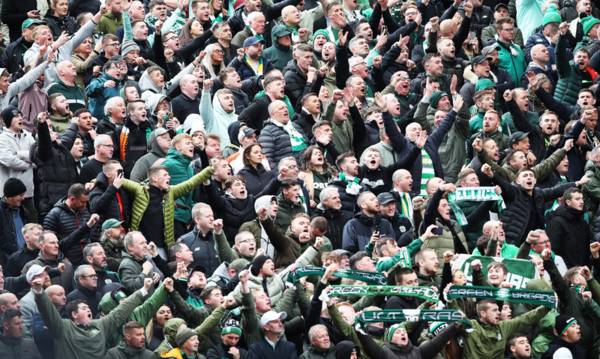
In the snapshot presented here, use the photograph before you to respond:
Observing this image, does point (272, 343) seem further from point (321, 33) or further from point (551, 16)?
point (551, 16)

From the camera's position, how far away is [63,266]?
731 inches

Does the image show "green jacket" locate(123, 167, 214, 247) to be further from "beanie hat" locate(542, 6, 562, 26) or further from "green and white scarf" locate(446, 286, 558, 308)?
"beanie hat" locate(542, 6, 562, 26)

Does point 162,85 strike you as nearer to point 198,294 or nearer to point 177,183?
point 177,183

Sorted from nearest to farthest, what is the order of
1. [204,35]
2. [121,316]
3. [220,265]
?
[121,316] < [220,265] < [204,35]

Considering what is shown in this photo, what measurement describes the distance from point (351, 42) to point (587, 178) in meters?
3.83

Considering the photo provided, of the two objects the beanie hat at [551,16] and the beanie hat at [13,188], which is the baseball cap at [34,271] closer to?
the beanie hat at [13,188]

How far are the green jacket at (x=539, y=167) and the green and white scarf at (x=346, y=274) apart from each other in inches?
131

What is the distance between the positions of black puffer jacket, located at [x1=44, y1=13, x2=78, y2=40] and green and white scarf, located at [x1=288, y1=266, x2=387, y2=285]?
6.94 metres

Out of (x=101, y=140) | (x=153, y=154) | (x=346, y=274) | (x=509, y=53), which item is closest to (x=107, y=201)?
(x=101, y=140)

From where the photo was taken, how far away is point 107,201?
19969mm

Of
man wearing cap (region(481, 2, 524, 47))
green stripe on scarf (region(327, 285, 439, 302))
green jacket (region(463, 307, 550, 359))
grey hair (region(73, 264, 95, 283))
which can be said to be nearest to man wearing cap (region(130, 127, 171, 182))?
grey hair (region(73, 264, 95, 283))

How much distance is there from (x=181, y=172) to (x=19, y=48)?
148 inches

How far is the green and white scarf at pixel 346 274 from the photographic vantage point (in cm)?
1859

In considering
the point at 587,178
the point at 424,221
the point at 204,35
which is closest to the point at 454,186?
the point at 424,221
